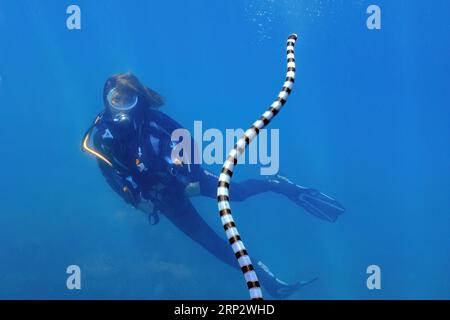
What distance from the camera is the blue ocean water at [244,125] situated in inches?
561

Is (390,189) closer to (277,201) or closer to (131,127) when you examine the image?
(277,201)

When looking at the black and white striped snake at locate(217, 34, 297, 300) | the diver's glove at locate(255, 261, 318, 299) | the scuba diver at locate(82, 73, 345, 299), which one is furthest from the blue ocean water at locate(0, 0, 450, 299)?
the black and white striped snake at locate(217, 34, 297, 300)

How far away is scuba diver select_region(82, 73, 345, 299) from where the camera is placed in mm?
6586

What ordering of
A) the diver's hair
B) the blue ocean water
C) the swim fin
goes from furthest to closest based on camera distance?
1. the blue ocean water
2. the swim fin
3. the diver's hair

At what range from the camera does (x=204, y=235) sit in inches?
329

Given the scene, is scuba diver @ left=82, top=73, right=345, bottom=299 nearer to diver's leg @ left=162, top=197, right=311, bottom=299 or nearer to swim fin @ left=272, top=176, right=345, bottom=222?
diver's leg @ left=162, top=197, right=311, bottom=299

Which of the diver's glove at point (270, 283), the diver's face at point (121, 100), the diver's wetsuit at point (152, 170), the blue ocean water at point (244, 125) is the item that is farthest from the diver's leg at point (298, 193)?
the blue ocean water at point (244, 125)

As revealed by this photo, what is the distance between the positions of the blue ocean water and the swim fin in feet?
13.9

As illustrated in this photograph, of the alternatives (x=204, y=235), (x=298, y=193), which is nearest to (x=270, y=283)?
(x=204, y=235)

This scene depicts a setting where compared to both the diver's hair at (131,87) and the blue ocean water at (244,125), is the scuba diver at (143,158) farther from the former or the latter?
the blue ocean water at (244,125)

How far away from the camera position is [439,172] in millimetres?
27578

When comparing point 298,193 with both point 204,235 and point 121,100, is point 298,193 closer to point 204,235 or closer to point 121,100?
point 204,235

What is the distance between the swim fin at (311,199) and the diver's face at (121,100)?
144 inches
